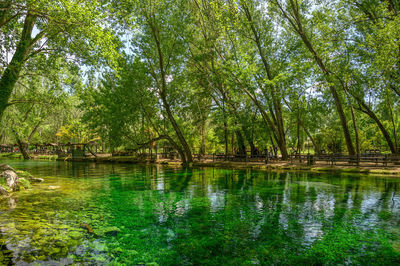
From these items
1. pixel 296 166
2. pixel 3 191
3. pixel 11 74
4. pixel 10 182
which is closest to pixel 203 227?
pixel 3 191

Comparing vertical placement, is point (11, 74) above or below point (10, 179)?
above

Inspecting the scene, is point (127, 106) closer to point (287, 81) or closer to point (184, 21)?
point (184, 21)

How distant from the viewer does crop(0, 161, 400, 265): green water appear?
19.2 ft

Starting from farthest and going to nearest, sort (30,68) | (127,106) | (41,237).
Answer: (127,106) → (30,68) → (41,237)

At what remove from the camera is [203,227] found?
7.91 meters

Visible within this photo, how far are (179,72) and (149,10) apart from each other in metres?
7.66

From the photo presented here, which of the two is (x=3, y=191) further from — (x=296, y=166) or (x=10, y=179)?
(x=296, y=166)

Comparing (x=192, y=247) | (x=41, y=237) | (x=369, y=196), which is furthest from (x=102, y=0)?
(x=369, y=196)

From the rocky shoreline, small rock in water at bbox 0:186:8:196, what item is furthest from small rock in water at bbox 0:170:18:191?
small rock in water at bbox 0:186:8:196

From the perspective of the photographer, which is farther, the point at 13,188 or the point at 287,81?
the point at 287,81

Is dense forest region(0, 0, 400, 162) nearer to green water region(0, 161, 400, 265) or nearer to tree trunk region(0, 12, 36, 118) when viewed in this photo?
tree trunk region(0, 12, 36, 118)

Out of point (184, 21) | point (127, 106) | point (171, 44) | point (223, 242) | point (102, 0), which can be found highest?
point (184, 21)

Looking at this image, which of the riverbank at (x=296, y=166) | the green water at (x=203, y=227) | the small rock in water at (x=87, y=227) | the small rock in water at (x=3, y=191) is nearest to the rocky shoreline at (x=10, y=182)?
the small rock in water at (x=3, y=191)

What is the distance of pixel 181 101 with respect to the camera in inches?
1196
